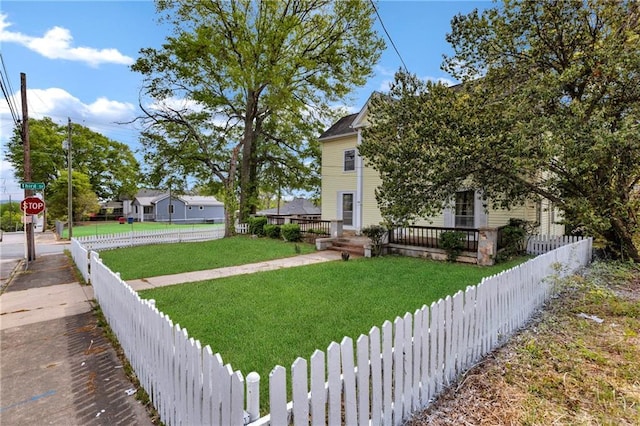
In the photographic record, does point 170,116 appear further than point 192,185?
No

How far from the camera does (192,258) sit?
10602 millimetres

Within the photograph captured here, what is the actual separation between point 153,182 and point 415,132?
17583 mm

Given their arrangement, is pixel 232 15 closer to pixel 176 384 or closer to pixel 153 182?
pixel 153 182

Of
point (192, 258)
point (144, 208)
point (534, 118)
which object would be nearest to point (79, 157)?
point (144, 208)

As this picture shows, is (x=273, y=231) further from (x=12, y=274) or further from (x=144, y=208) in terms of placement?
(x=144, y=208)

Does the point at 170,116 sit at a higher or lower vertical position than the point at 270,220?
higher

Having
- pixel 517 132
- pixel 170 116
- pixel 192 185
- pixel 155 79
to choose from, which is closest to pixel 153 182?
pixel 192 185

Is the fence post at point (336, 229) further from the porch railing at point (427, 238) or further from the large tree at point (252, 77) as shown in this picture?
the large tree at point (252, 77)

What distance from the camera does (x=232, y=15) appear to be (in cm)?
1741

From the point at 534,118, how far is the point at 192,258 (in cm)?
1058

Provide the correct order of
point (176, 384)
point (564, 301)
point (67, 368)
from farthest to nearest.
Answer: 1. point (564, 301)
2. point (67, 368)
3. point (176, 384)

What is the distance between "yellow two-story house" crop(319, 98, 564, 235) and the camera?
1160 cm

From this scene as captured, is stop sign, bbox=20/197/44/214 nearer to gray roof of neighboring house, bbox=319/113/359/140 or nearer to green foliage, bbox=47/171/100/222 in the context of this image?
gray roof of neighboring house, bbox=319/113/359/140

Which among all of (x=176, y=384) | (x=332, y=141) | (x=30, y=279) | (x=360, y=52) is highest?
(x=360, y=52)
